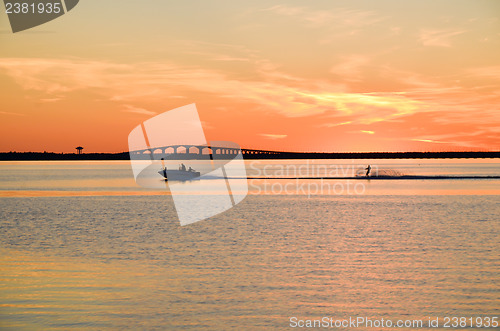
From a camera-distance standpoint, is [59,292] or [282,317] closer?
[282,317]

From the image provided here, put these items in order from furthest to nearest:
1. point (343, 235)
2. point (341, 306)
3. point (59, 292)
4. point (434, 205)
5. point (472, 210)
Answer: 1. point (434, 205)
2. point (472, 210)
3. point (343, 235)
4. point (59, 292)
5. point (341, 306)

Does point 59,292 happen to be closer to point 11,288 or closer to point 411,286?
point 11,288

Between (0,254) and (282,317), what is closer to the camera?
(282,317)

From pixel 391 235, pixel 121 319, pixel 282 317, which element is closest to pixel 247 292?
pixel 282 317

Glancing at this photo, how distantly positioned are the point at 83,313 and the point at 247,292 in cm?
530

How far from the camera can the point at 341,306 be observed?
1609 centimetres

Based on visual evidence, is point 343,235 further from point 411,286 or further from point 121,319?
point 121,319

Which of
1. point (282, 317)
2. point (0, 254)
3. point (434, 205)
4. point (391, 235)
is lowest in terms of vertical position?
point (434, 205)

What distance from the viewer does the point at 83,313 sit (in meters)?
15.3

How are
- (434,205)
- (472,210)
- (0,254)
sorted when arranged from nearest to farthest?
(0,254) → (472,210) → (434,205)

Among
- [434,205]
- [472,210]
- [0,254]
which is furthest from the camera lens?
[434,205]

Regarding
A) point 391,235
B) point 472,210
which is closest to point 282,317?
point 391,235

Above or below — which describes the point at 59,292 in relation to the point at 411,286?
above

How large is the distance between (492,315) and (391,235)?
1708cm
